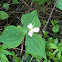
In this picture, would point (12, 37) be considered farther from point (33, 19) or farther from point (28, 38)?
point (33, 19)

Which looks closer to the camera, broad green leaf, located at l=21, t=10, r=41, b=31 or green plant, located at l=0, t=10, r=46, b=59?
green plant, located at l=0, t=10, r=46, b=59

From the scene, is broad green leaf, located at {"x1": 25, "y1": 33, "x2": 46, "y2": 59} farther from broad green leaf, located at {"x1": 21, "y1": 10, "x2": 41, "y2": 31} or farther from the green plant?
broad green leaf, located at {"x1": 21, "y1": 10, "x2": 41, "y2": 31}

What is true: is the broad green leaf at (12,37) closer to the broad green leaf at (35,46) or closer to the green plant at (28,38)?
the green plant at (28,38)

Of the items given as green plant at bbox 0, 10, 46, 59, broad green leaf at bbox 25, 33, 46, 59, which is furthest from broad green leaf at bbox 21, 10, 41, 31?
broad green leaf at bbox 25, 33, 46, 59

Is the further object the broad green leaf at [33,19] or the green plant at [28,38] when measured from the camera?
the broad green leaf at [33,19]

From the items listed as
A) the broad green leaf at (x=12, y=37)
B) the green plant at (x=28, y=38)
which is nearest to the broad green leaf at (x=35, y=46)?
the green plant at (x=28, y=38)
